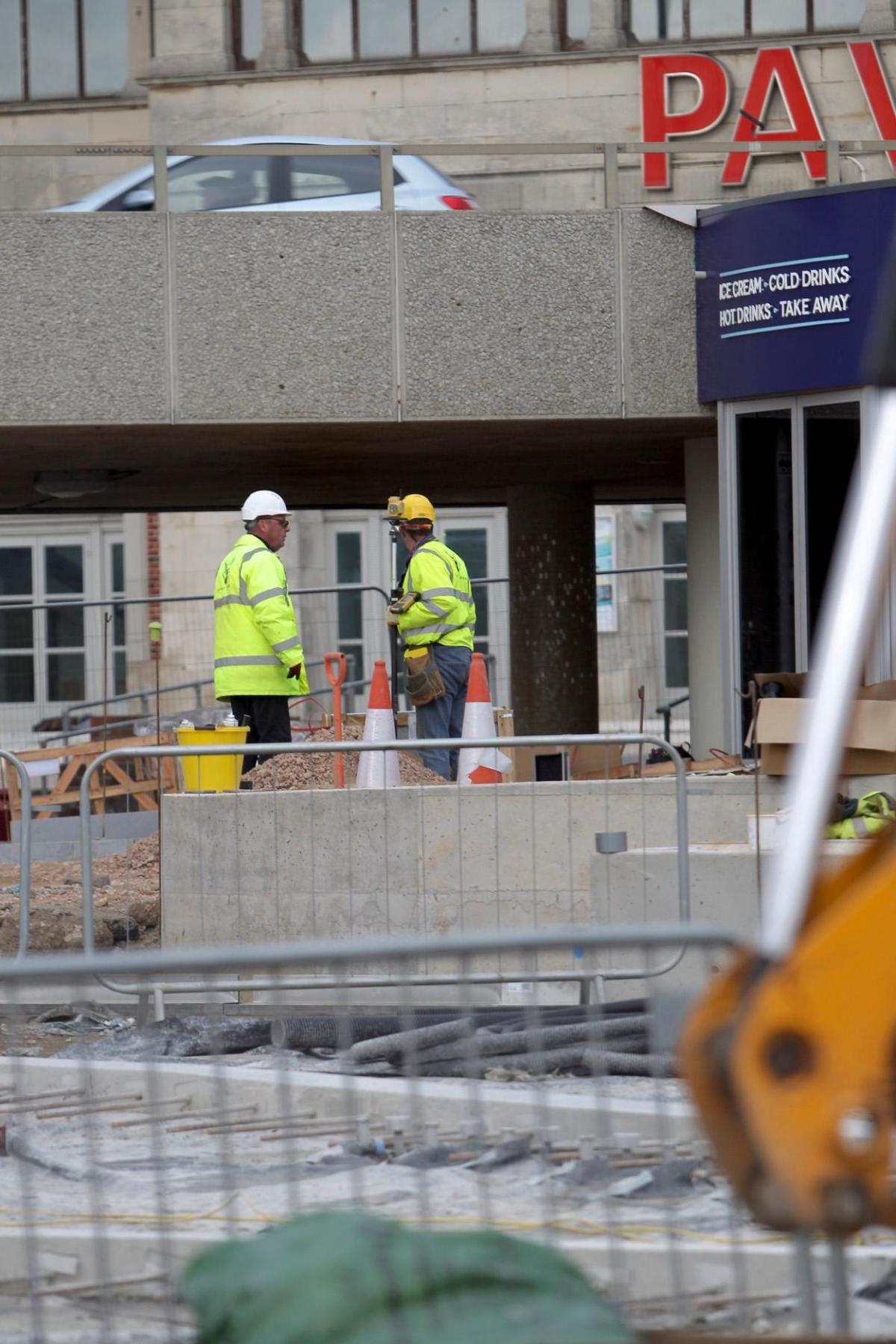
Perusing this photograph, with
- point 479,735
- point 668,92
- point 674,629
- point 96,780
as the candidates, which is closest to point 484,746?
point 479,735

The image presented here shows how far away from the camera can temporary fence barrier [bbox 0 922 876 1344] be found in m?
2.99

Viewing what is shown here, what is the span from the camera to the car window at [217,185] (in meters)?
11.7

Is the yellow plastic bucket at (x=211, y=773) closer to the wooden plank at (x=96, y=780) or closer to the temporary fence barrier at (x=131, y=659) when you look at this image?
the wooden plank at (x=96, y=780)

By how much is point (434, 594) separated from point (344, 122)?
16.0 meters

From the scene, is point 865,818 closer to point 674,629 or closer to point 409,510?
point 409,510

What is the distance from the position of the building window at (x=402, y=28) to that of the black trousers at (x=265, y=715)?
662 inches

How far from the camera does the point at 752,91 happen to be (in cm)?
2434

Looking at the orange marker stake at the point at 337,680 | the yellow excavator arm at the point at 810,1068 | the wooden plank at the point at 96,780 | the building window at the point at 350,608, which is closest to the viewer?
the yellow excavator arm at the point at 810,1068

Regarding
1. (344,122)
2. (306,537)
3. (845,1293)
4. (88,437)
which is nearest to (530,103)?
(344,122)

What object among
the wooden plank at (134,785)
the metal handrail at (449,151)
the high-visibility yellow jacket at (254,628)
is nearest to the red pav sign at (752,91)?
the wooden plank at (134,785)

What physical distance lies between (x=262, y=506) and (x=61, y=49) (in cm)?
1967

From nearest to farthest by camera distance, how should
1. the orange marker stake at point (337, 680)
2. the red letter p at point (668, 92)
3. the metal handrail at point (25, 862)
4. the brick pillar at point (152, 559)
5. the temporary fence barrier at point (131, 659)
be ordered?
1. the metal handrail at point (25, 862)
2. the orange marker stake at point (337, 680)
3. the temporary fence barrier at point (131, 659)
4. the red letter p at point (668, 92)
5. the brick pillar at point (152, 559)

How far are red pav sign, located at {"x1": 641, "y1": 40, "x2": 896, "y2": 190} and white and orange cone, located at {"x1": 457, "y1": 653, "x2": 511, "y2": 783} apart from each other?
47.6ft

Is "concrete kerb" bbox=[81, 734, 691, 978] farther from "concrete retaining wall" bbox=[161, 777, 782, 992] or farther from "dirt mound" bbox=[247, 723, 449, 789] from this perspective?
"dirt mound" bbox=[247, 723, 449, 789]
